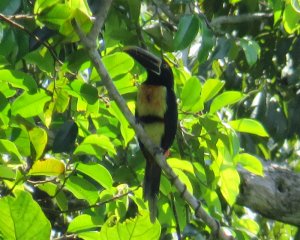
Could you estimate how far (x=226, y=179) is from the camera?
321cm

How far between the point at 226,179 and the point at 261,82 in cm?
217

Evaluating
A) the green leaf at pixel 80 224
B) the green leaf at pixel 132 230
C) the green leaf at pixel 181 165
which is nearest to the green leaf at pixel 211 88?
the green leaf at pixel 181 165

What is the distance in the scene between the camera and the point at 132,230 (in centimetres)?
182

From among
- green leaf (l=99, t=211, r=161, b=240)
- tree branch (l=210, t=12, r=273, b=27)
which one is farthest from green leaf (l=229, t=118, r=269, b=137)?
tree branch (l=210, t=12, r=273, b=27)

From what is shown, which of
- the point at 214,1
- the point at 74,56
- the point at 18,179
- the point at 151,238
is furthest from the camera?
the point at 214,1

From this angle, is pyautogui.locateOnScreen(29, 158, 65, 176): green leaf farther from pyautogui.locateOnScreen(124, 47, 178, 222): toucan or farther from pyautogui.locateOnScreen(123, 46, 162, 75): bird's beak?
pyautogui.locateOnScreen(123, 46, 162, 75): bird's beak

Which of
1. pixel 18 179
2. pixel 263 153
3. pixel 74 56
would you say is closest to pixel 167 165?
pixel 74 56

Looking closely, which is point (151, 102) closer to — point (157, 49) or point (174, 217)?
point (157, 49)

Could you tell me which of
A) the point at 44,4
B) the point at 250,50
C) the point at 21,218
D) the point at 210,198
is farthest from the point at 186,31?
the point at 21,218

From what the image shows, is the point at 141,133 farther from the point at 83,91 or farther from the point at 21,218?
the point at 21,218

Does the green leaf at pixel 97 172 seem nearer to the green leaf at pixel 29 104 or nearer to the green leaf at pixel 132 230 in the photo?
the green leaf at pixel 29 104

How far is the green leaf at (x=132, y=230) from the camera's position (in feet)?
5.93

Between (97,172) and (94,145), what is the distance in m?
0.09

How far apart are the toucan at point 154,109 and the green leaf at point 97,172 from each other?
34 cm
